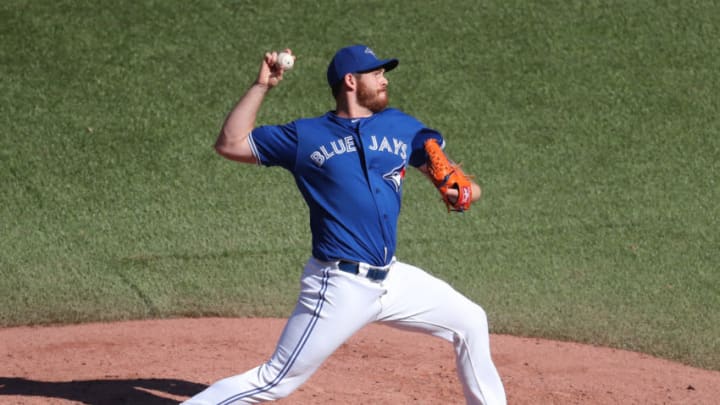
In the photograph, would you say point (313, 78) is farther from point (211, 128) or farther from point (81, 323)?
point (81, 323)

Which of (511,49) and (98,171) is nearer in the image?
(98,171)

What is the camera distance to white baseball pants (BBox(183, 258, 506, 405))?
4254mm

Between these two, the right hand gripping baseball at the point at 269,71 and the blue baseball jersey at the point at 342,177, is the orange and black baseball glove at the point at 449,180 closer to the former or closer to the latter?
the blue baseball jersey at the point at 342,177

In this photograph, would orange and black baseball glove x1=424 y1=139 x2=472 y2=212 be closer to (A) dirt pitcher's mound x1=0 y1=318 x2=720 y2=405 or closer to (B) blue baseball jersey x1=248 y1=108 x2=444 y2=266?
(B) blue baseball jersey x1=248 y1=108 x2=444 y2=266

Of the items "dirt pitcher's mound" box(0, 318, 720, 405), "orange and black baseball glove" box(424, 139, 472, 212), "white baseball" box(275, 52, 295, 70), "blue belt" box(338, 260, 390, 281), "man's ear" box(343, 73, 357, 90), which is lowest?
"dirt pitcher's mound" box(0, 318, 720, 405)

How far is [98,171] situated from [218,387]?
4251 mm

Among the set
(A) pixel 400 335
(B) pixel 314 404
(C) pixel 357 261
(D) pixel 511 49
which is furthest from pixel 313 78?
(C) pixel 357 261

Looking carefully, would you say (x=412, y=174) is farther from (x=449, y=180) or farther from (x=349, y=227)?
(x=349, y=227)

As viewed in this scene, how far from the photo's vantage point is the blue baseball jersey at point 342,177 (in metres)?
4.37

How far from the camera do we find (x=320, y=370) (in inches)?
231

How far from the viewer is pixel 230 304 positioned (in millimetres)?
7043

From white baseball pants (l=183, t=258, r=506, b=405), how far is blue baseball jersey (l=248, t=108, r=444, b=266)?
5.0 inches

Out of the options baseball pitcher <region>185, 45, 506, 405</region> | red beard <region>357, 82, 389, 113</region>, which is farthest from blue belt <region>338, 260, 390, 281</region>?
red beard <region>357, 82, 389, 113</region>

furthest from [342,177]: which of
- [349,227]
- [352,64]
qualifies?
[352,64]
